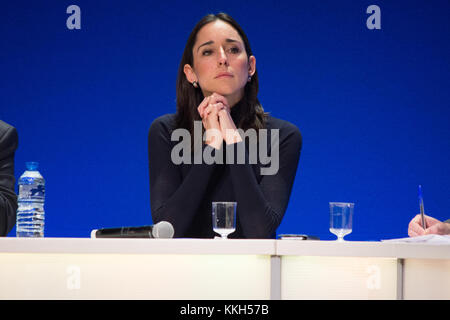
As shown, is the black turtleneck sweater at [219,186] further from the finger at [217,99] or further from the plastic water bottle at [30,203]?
the plastic water bottle at [30,203]

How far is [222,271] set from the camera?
1791mm

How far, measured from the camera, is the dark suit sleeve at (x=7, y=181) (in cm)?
→ 245

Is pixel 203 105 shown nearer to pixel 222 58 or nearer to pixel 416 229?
pixel 222 58

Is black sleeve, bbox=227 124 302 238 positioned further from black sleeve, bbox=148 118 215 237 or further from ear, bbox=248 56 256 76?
ear, bbox=248 56 256 76

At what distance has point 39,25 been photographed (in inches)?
164

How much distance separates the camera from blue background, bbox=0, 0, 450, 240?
13.2 feet

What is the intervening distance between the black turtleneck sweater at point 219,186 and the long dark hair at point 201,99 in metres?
0.06

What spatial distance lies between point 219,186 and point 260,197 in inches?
12.4

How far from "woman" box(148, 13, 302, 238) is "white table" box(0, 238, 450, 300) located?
61 cm

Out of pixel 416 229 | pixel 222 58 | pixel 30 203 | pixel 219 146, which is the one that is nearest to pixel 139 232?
pixel 30 203

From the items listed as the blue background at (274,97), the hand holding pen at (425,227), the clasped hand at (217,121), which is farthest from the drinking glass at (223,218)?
the blue background at (274,97)
